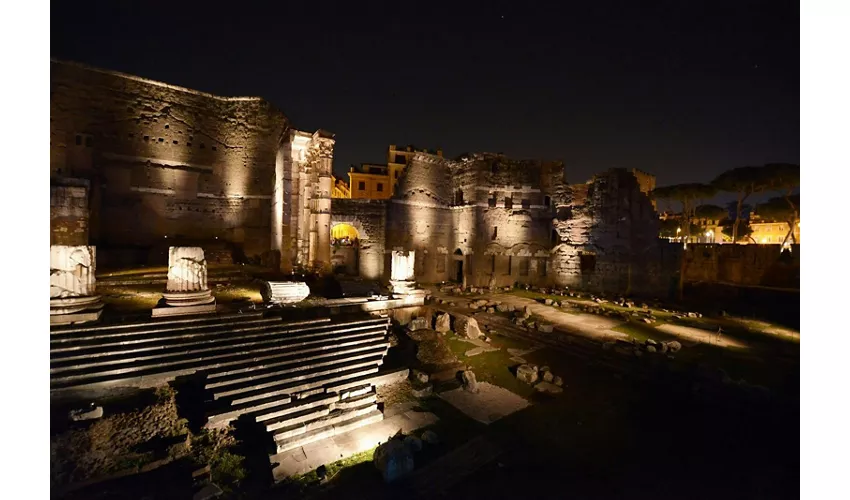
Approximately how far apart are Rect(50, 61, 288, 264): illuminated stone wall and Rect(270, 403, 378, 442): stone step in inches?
489

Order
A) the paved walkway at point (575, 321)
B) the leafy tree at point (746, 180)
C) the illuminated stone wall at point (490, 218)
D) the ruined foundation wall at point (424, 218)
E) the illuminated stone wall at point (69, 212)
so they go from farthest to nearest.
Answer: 1. the illuminated stone wall at point (490, 218)
2. the ruined foundation wall at point (424, 218)
3. the leafy tree at point (746, 180)
4. the illuminated stone wall at point (69, 212)
5. the paved walkway at point (575, 321)

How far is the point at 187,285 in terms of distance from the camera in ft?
25.0

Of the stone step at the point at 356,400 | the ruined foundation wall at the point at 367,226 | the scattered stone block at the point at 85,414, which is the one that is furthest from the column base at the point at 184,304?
the ruined foundation wall at the point at 367,226

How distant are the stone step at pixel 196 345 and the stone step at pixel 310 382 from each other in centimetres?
106

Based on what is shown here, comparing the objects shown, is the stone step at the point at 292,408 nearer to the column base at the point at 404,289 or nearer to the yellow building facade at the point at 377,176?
the column base at the point at 404,289

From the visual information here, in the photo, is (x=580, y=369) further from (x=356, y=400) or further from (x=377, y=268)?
(x=377, y=268)

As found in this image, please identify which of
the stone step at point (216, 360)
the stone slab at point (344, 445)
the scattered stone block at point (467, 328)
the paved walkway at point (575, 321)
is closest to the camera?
the stone slab at point (344, 445)

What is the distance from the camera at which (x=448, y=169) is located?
23.1m

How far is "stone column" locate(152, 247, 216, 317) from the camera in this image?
24.0ft

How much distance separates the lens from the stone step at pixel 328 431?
194 inches

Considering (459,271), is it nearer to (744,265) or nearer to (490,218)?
(490,218)

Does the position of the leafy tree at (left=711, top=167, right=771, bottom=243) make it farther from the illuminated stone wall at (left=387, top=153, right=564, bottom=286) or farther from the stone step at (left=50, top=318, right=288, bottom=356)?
the stone step at (left=50, top=318, right=288, bottom=356)

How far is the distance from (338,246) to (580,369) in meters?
15.9
